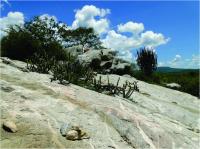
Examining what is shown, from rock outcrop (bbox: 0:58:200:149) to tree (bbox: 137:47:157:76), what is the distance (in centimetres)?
2038

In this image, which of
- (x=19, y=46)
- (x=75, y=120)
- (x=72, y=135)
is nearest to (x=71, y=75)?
(x=75, y=120)

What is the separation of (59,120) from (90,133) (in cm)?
55

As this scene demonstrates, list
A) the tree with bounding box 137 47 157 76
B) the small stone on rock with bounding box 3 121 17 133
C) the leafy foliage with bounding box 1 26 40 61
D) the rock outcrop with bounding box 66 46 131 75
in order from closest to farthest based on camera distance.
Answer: the small stone on rock with bounding box 3 121 17 133 < the leafy foliage with bounding box 1 26 40 61 < the rock outcrop with bounding box 66 46 131 75 < the tree with bounding box 137 47 157 76

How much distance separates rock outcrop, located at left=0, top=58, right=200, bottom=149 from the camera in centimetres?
517

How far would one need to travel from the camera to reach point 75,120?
19.2 feet

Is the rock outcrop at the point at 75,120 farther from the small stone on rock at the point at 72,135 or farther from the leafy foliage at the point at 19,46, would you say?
the leafy foliage at the point at 19,46

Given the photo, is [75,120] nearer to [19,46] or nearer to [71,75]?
[71,75]

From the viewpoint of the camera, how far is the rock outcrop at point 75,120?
5168 millimetres

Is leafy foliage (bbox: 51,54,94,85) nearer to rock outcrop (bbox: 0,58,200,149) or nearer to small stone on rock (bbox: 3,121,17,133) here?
rock outcrop (bbox: 0,58,200,149)

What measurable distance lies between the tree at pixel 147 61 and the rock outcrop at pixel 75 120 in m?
20.4

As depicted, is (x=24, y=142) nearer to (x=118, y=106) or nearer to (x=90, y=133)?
(x=90, y=133)

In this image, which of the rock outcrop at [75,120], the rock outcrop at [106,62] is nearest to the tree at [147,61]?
the rock outcrop at [106,62]

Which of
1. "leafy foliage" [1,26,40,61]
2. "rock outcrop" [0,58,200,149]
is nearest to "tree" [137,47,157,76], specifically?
"leafy foliage" [1,26,40,61]

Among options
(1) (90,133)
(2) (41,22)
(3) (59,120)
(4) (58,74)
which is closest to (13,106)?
(3) (59,120)
